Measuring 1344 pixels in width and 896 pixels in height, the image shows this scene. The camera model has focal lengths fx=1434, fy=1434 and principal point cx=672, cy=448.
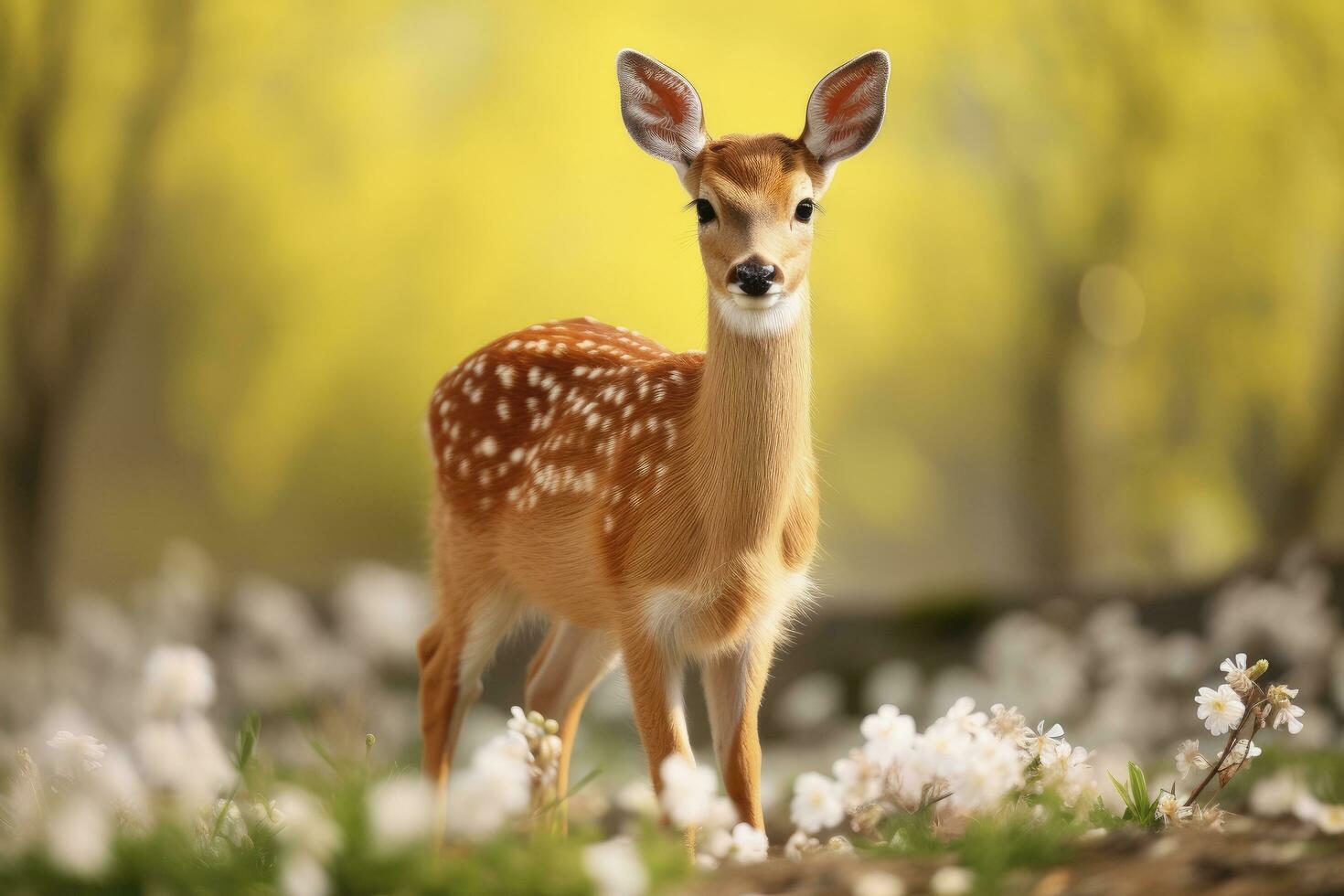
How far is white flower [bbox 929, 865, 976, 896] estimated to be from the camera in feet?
7.88

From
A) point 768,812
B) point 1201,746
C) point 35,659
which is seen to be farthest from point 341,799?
point 35,659

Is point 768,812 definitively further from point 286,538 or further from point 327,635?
point 286,538

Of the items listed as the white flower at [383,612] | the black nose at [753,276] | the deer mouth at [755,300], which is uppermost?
the black nose at [753,276]

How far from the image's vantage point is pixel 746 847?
286cm

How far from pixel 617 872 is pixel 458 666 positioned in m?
1.89

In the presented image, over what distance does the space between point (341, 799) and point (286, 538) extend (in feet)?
30.1

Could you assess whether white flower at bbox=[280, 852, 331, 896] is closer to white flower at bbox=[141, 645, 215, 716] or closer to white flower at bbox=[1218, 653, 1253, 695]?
white flower at bbox=[141, 645, 215, 716]

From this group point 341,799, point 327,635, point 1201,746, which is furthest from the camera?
point 327,635

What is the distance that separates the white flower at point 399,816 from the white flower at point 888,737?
0.98m

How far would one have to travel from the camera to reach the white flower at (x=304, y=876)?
88.6 inches

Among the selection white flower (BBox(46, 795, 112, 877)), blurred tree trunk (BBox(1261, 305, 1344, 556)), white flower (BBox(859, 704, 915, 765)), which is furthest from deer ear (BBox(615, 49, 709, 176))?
blurred tree trunk (BBox(1261, 305, 1344, 556))

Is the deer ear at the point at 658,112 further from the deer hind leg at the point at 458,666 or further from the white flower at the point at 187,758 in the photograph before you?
the white flower at the point at 187,758

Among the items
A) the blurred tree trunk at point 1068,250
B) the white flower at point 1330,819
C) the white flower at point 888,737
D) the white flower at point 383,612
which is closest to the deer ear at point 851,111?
the white flower at point 888,737

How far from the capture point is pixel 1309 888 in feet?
7.34
